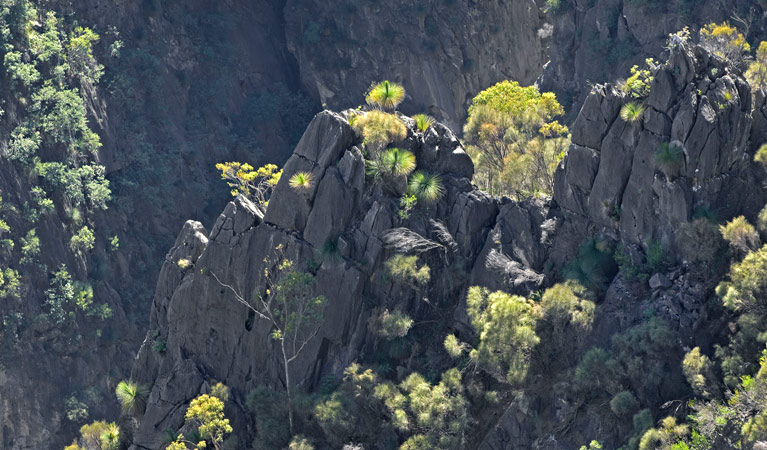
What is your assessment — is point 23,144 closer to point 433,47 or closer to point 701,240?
point 433,47

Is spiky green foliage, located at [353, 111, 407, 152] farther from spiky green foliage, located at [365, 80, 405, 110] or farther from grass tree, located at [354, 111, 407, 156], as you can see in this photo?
spiky green foliage, located at [365, 80, 405, 110]

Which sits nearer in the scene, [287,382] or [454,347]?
[454,347]

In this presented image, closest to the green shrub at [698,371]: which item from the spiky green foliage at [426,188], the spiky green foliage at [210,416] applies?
the spiky green foliage at [426,188]

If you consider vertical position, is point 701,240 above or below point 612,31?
below

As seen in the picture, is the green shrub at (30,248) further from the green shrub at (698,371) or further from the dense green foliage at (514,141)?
the green shrub at (698,371)

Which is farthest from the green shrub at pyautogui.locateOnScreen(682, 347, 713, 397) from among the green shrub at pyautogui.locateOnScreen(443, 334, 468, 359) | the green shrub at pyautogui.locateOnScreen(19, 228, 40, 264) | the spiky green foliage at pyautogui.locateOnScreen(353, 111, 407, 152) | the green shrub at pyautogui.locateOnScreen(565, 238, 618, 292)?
the green shrub at pyautogui.locateOnScreen(19, 228, 40, 264)

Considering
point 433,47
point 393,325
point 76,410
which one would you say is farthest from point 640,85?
point 76,410

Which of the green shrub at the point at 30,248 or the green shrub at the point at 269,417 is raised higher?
the green shrub at the point at 30,248
